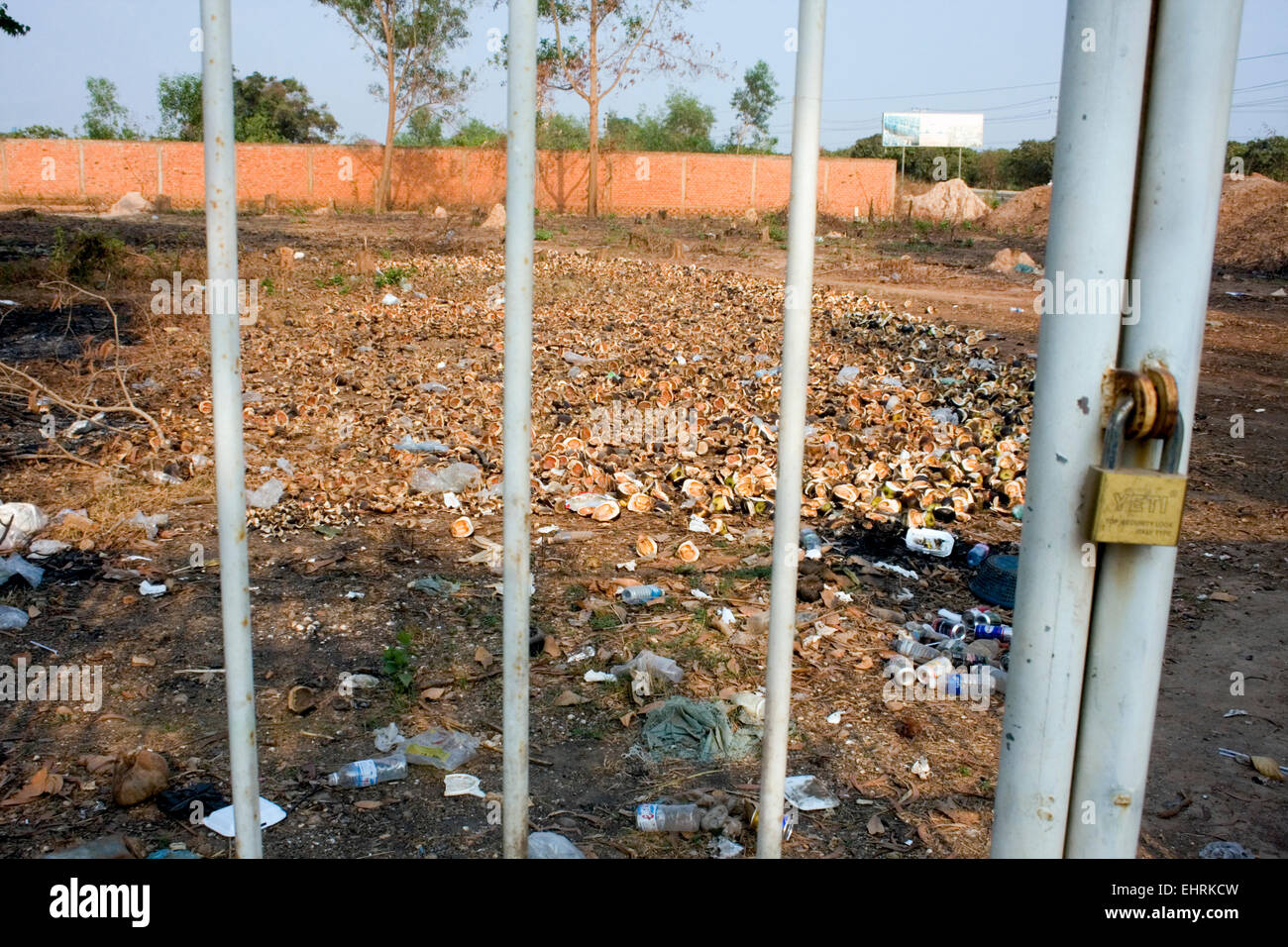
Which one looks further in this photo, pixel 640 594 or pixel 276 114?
pixel 276 114

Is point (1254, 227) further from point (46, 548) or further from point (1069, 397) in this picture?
point (1069, 397)

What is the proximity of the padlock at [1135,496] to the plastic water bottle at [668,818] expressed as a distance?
1.43 metres

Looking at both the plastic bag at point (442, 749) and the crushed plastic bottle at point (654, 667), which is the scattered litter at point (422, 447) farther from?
the plastic bag at point (442, 749)

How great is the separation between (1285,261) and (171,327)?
48.5 feet

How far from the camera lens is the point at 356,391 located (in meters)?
6.70

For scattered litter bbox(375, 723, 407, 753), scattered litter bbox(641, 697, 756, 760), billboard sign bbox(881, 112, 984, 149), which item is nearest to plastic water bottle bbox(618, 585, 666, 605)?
scattered litter bbox(641, 697, 756, 760)

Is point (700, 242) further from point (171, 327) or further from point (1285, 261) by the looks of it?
point (171, 327)

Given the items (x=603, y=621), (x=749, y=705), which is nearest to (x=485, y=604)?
(x=603, y=621)

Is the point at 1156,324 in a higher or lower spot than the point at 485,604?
higher

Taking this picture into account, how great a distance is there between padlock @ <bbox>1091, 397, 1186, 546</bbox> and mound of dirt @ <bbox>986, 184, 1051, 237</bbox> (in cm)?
2213

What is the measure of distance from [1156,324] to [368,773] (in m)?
2.09

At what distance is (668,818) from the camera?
7.85ft

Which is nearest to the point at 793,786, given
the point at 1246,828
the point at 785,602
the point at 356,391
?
the point at 1246,828

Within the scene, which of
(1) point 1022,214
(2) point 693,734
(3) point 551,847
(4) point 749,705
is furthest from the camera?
(1) point 1022,214
